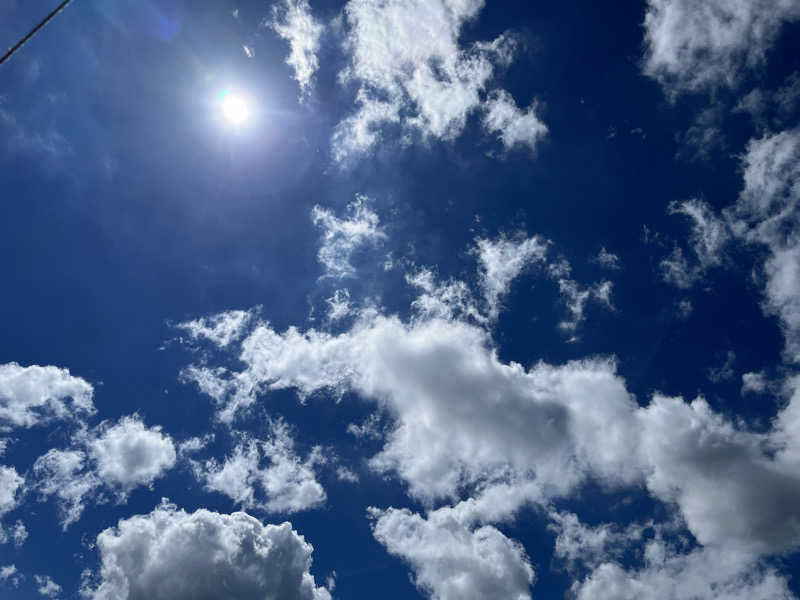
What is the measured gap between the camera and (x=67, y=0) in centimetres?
4056

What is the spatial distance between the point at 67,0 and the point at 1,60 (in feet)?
23.2

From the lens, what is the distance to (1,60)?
3928 centimetres

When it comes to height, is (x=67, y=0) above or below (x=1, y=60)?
above
